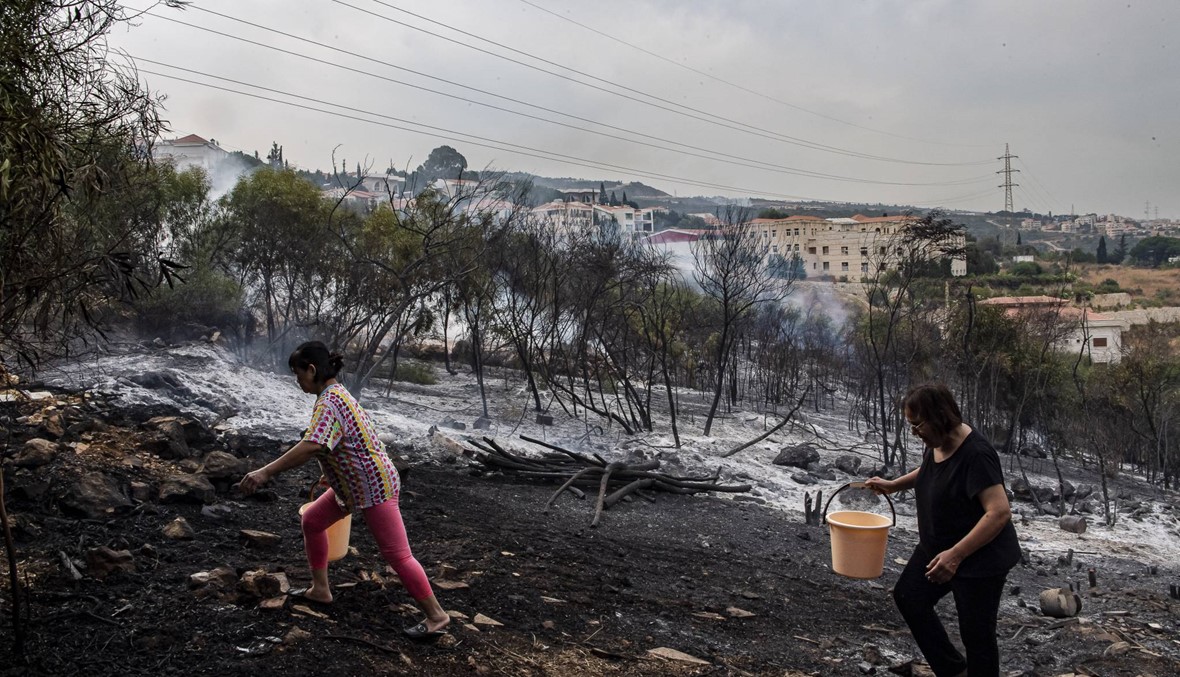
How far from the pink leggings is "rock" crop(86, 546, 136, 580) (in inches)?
38.8

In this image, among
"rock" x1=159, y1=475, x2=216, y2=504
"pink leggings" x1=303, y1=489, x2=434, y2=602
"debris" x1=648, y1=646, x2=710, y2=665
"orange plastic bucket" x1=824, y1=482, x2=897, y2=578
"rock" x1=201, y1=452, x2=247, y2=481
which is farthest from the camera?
"rock" x1=201, y1=452, x2=247, y2=481

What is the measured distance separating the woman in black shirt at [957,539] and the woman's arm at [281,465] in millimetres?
2242

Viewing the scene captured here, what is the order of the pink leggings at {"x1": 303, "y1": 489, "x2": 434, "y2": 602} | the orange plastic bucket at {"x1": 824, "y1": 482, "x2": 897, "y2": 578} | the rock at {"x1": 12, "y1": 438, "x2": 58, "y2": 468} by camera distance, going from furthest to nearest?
the rock at {"x1": 12, "y1": 438, "x2": 58, "y2": 468} → the orange plastic bucket at {"x1": 824, "y1": 482, "x2": 897, "y2": 578} → the pink leggings at {"x1": 303, "y1": 489, "x2": 434, "y2": 602}

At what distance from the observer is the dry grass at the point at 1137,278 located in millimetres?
Result: 63819

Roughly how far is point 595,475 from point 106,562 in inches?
217

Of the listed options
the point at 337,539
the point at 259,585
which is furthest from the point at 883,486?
the point at 259,585

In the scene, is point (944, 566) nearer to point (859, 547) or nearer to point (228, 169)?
point (859, 547)

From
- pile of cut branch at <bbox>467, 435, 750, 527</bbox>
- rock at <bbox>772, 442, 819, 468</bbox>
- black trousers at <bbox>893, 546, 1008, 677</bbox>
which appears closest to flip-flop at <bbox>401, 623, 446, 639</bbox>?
black trousers at <bbox>893, 546, 1008, 677</bbox>

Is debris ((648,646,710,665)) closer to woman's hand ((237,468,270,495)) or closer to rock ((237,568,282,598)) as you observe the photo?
rock ((237,568,282,598))

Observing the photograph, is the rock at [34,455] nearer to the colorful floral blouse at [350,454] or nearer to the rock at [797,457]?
the colorful floral blouse at [350,454]

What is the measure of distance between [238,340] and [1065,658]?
14991mm

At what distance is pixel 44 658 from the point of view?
307 centimetres

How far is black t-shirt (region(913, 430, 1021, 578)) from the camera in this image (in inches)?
120

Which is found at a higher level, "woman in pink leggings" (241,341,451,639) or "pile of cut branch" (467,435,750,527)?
"woman in pink leggings" (241,341,451,639)
